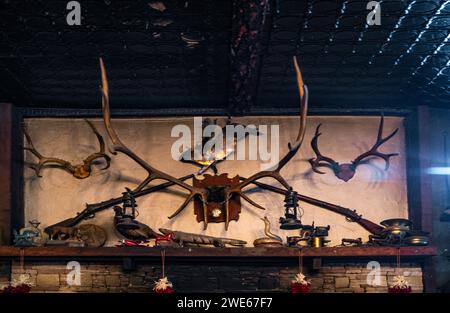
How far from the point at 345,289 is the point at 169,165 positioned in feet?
8.31

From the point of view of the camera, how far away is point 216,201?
328 inches

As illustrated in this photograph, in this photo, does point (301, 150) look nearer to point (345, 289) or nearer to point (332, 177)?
point (332, 177)

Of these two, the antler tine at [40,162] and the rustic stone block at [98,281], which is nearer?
the rustic stone block at [98,281]

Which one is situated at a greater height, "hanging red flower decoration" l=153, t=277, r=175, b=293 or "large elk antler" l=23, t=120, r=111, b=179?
"large elk antler" l=23, t=120, r=111, b=179

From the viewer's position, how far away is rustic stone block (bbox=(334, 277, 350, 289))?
26.7 feet

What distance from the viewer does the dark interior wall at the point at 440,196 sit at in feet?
27.2

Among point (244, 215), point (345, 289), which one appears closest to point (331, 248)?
point (345, 289)

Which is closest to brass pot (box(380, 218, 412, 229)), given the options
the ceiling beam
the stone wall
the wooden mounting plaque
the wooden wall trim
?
the stone wall

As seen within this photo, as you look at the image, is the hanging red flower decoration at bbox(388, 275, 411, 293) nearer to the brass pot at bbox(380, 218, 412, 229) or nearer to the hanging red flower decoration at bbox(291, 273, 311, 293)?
the brass pot at bbox(380, 218, 412, 229)

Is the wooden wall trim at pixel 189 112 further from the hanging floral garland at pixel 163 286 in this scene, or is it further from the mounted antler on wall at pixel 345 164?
the hanging floral garland at pixel 163 286

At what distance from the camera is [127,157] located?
855 centimetres

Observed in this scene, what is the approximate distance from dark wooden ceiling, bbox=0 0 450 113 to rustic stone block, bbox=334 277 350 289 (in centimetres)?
208

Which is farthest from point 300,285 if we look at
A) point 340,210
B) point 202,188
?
point 202,188

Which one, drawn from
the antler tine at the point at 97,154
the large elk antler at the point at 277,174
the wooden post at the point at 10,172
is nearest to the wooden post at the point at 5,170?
the wooden post at the point at 10,172
